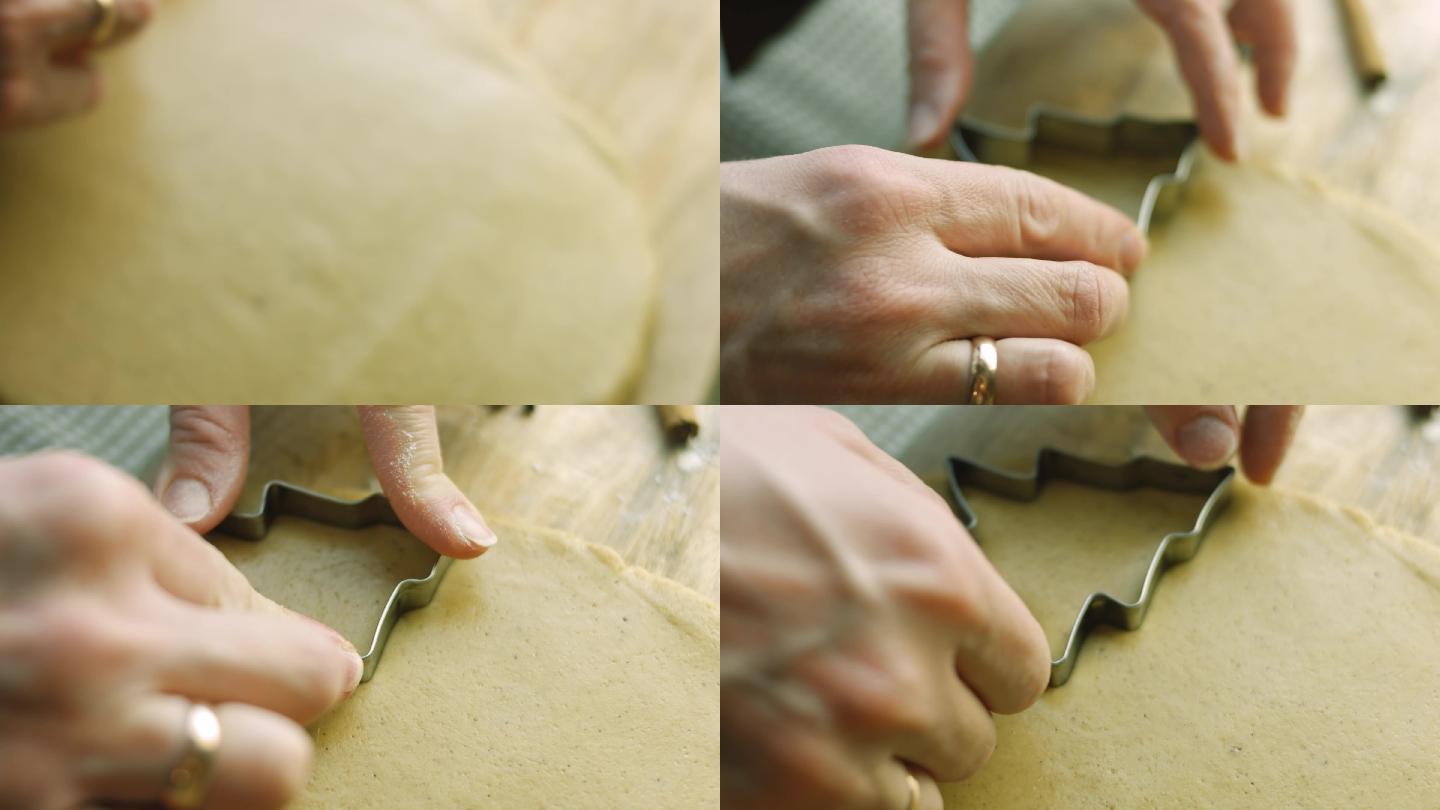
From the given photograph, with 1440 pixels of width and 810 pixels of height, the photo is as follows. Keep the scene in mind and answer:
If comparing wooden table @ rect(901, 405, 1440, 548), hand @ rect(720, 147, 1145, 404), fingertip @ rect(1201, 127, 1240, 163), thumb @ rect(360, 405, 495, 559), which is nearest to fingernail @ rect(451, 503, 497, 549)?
thumb @ rect(360, 405, 495, 559)

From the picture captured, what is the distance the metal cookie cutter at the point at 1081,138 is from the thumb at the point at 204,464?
619 mm

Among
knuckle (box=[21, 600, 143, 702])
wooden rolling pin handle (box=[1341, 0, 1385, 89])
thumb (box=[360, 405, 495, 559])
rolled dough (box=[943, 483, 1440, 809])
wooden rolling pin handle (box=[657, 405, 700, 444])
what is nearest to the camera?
knuckle (box=[21, 600, 143, 702])

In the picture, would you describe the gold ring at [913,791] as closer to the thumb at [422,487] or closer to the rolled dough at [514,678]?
the rolled dough at [514,678]

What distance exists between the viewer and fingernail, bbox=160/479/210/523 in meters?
0.76

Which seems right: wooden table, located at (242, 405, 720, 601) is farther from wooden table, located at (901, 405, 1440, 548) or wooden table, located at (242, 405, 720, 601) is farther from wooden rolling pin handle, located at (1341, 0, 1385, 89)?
wooden rolling pin handle, located at (1341, 0, 1385, 89)

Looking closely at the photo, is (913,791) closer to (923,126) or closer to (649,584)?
(649,584)

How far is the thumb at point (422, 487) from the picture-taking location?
29.4 inches

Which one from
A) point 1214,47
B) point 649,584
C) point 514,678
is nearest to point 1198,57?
point 1214,47

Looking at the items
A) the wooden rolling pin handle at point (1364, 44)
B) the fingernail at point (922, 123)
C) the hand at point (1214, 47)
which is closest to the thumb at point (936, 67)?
the fingernail at point (922, 123)

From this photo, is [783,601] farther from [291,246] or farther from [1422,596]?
[291,246]

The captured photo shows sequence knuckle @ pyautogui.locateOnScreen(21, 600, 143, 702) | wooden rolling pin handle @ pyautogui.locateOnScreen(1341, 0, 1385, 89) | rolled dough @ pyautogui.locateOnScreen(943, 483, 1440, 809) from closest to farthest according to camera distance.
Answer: knuckle @ pyautogui.locateOnScreen(21, 600, 143, 702), rolled dough @ pyautogui.locateOnScreen(943, 483, 1440, 809), wooden rolling pin handle @ pyautogui.locateOnScreen(1341, 0, 1385, 89)

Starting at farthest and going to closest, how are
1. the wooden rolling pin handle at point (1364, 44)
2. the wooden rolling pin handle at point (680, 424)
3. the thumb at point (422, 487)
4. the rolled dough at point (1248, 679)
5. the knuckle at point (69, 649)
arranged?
the wooden rolling pin handle at point (1364, 44) → the wooden rolling pin handle at point (680, 424) → the thumb at point (422, 487) → the rolled dough at point (1248, 679) → the knuckle at point (69, 649)

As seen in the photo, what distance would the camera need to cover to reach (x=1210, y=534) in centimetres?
76

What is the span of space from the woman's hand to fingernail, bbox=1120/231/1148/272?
0.16 meters
